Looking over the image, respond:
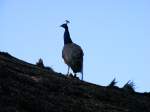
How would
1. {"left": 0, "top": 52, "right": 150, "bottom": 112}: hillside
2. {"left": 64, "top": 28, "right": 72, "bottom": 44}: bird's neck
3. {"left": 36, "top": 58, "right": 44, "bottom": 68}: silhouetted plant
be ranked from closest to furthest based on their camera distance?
1. {"left": 0, "top": 52, "right": 150, "bottom": 112}: hillside
2. {"left": 36, "top": 58, "right": 44, "bottom": 68}: silhouetted plant
3. {"left": 64, "top": 28, "right": 72, "bottom": 44}: bird's neck

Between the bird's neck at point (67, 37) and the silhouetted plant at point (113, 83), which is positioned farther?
the bird's neck at point (67, 37)

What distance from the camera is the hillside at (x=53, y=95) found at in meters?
12.9

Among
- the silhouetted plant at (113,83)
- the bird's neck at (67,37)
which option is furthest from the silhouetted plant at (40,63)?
the bird's neck at (67,37)

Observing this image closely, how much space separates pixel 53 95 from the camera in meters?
14.6

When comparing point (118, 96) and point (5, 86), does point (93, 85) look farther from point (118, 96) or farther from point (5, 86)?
point (5, 86)

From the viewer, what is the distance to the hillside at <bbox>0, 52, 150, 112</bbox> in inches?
507

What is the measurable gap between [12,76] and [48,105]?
7.10ft

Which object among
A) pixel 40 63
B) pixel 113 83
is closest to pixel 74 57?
pixel 40 63

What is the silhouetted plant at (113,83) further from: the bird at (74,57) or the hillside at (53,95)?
the bird at (74,57)

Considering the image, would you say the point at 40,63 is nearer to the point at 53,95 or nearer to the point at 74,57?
the point at 74,57

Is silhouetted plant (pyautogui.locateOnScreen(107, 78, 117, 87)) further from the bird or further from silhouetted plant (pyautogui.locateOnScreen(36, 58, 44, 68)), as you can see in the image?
silhouetted plant (pyautogui.locateOnScreen(36, 58, 44, 68))

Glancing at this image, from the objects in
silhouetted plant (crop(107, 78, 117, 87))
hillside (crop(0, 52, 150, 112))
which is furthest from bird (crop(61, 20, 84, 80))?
hillside (crop(0, 52, 150, 112))

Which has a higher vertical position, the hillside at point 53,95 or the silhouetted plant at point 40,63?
the silhouetted plant at point 40,63

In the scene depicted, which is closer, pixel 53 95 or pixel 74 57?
pixel 53 95
